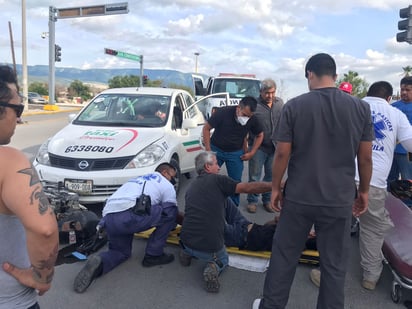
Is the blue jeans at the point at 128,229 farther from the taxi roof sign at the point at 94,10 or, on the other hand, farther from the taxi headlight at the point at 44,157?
the taxi roof sign at the point at 94,10

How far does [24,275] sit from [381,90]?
3.29 m

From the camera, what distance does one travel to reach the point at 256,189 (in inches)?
137

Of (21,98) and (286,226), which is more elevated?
(21,98)

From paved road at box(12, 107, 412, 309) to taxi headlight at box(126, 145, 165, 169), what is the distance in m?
1.46

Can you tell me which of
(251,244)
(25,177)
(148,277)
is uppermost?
(25,177)

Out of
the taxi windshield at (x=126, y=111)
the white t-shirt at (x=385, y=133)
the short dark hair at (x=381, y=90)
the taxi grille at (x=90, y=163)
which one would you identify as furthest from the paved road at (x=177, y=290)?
the taxi windshield at (x=126, y=111)

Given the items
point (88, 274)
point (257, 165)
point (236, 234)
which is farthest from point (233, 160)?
point (88, 274)

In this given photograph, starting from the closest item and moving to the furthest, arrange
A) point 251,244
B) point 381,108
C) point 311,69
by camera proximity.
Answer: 1. point 311,69
2. point 381,108
3. point 251,244

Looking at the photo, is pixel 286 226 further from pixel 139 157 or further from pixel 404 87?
pixel 404 87

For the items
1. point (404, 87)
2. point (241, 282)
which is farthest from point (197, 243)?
point (404, 87)

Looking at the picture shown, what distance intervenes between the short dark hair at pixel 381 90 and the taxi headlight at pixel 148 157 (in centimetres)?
288

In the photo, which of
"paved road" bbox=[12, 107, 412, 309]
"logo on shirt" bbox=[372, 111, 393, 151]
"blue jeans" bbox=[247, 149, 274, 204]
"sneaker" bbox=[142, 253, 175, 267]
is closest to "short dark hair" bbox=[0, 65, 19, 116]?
"paved road" bbox=[12, 107, 412, 309]

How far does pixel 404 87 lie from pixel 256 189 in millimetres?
3294

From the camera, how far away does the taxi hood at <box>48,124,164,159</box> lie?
508 centimetres
